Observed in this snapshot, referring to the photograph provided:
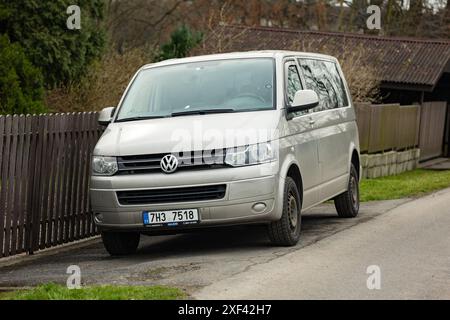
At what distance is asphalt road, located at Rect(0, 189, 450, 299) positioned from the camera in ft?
27.2

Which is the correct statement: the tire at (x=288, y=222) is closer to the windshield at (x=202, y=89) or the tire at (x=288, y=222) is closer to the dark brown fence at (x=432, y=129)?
the windshield at (x=202, y=89)

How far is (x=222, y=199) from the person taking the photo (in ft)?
33.7

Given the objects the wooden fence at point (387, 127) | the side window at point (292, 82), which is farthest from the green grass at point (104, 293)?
the wooden fence at point (387, 127)

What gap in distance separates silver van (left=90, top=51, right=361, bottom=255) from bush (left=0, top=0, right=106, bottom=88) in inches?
394

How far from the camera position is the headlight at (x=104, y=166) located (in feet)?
34.7

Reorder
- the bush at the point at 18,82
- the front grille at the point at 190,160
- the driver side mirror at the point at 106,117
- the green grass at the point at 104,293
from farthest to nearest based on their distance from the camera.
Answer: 1. the bush at the point at 18,82
2. the driver side mirror at the point at 106,117
3. the front grille at the point at 190,160
4. the green grass at the point at 104,293

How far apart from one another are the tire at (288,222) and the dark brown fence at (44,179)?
2.91m

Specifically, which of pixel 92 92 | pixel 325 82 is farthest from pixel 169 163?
pixel 92 92

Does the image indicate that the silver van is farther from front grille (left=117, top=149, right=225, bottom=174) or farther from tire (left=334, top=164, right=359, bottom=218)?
tire (left=334, top=164, right=359, bottom=218)

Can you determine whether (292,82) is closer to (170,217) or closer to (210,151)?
(210,151)

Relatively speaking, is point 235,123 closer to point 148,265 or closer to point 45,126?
point 148,265

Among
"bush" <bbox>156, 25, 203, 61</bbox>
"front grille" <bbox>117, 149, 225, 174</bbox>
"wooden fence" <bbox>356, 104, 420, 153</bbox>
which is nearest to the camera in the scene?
"front grille" <bbox>117, 149, 225, 174</bbox>

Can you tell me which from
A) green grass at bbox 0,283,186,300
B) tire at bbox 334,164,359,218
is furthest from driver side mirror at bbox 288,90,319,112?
green grass at bbox 0,283,186,300
